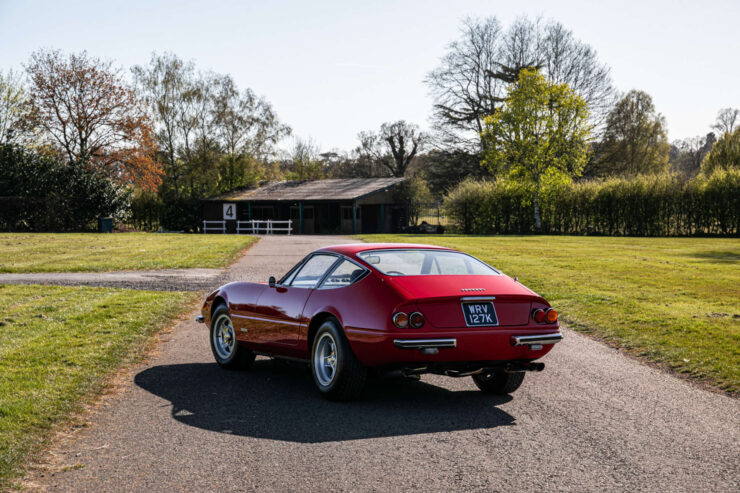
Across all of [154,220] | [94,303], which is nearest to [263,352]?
[94,303]

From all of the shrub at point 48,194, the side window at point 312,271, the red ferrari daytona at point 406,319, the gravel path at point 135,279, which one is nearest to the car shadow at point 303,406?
the red ferrari daytona at point 406,319

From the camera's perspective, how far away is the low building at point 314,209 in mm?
59375

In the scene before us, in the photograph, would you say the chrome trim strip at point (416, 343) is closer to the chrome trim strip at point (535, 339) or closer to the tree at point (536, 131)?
the chrome trim strip at point (535, 339)

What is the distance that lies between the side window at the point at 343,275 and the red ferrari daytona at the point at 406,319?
0.01m

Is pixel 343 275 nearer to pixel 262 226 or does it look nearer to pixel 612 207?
pixel 612 207

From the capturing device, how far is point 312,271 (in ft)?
22.7

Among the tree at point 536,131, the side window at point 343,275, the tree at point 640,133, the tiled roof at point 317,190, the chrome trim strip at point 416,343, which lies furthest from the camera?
the tree at point 640,133

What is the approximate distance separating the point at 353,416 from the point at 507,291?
5.43 feet

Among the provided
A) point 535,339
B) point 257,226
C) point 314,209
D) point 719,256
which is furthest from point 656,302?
point 314,209

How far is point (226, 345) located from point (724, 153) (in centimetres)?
6039

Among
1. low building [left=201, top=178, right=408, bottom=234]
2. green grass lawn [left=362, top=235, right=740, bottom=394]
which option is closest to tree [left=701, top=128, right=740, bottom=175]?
low building [left=201, top=178, right=408, bottom=234]

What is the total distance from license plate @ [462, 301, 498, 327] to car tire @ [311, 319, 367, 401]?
98 centimetres

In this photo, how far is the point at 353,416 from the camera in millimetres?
5617

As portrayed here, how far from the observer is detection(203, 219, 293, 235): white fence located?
55.8 m
